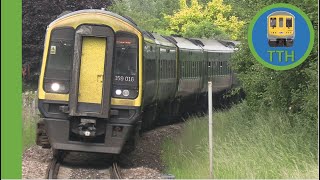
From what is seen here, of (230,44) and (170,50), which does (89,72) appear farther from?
(230,44)

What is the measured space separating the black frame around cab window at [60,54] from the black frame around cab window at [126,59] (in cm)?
81

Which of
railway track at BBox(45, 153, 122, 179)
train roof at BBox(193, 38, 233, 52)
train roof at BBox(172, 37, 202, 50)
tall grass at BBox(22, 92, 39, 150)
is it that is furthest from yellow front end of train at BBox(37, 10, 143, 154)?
train roof at BBox(193, 38, 233, 52)

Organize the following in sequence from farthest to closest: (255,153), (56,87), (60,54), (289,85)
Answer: (289,85) → (60,54) → (56,87) → (255,153)

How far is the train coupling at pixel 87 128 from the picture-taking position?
12992 mm

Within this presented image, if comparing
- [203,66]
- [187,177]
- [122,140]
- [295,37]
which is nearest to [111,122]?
[122,140]

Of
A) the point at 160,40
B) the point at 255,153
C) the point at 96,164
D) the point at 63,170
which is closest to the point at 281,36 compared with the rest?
the point at 255,153

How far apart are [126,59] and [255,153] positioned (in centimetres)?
286

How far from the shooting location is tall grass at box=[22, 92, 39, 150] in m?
16.7

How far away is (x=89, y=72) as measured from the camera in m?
13.1

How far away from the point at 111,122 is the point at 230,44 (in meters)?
19.0

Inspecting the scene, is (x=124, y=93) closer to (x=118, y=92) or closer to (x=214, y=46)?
(x=118, y=92)

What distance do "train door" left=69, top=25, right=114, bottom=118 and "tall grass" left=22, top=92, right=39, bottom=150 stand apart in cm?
322

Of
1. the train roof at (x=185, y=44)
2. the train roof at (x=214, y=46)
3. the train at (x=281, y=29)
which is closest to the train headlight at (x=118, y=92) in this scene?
the train at (x=281, y=29)

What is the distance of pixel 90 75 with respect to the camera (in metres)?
13.1
